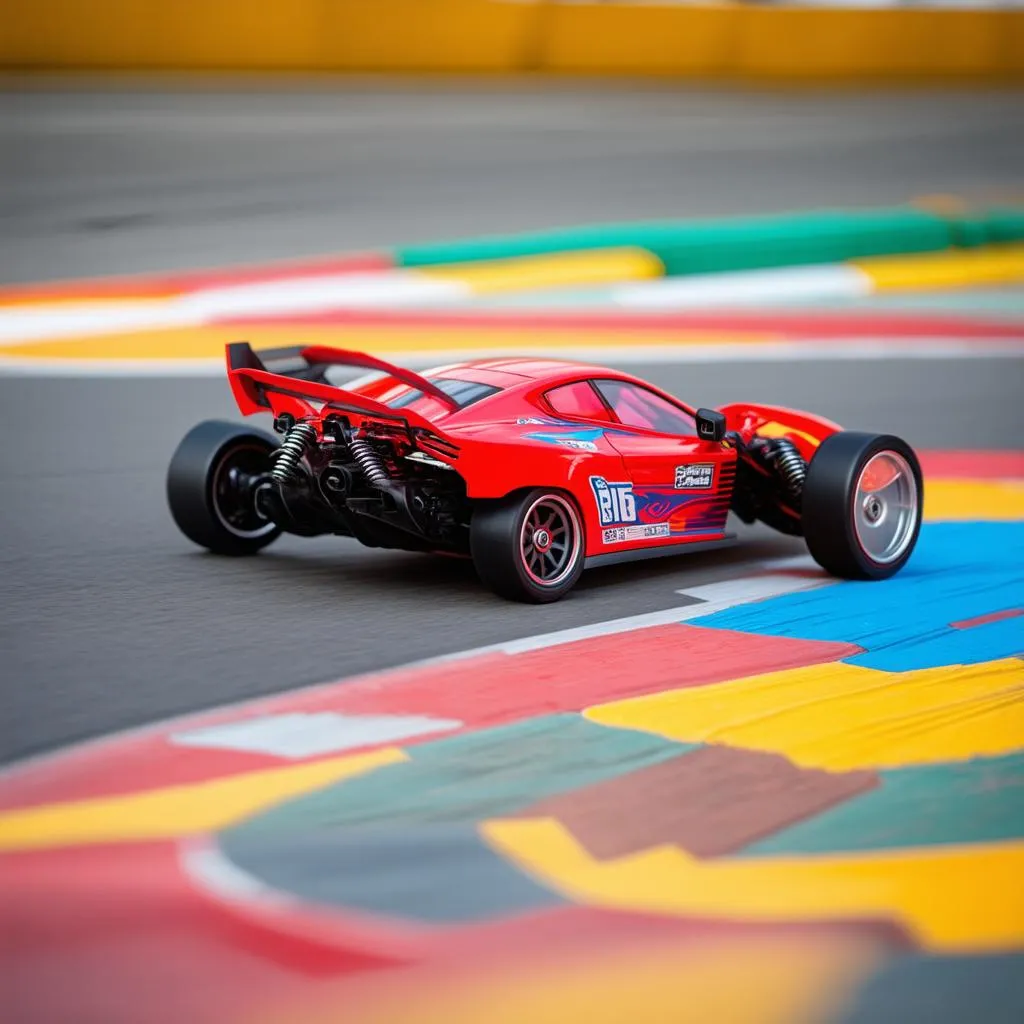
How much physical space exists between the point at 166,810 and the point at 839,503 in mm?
4243

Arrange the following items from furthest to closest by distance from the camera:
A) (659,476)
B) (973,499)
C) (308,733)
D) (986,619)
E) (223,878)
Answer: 1. (973,499)
2. (659,476)
3. (986,619)
4. (308,733)
5. (223,878)

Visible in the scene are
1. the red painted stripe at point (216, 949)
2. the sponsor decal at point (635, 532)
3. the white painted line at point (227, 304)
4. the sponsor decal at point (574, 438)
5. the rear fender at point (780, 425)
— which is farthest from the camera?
the white painted line at point (227, 304)

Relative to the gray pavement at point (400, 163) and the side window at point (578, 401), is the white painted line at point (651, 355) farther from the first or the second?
the side window at point (578, 401)

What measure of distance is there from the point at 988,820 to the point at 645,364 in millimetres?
10076

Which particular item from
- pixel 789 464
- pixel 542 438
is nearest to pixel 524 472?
pixel 542 438

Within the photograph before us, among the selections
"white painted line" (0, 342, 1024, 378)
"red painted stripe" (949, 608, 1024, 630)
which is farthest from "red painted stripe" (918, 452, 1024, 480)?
"red painted stripe" (949, 608, 1024, 630)

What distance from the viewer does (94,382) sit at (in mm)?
13609

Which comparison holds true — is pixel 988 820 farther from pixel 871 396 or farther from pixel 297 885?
pixel 871 396

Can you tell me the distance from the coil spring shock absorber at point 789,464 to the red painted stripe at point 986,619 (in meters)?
1.38

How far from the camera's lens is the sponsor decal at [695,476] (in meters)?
8.67

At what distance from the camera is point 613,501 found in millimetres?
8266

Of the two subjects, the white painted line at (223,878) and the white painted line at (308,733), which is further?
the white painted line at (308,733)

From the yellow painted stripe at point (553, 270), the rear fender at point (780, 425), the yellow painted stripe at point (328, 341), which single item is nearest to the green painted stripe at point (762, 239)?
the yellow painted stripe at point (553, 270)

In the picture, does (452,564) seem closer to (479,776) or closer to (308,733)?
(308,733)
